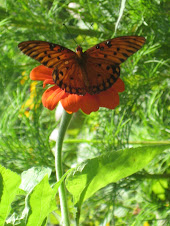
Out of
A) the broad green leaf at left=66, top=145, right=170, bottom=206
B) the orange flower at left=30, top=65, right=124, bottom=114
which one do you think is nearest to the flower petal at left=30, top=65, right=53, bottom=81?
the orange flower at left=30, top=65, right=124, bottom=114

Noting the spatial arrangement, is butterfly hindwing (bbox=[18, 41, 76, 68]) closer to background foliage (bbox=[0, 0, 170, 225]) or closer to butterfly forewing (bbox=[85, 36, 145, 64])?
butterfly forewing (bbox=[85, 36, 145, 64])

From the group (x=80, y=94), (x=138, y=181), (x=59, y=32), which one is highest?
(x=59, y=32)

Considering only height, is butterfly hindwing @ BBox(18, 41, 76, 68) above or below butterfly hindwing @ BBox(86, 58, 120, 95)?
above

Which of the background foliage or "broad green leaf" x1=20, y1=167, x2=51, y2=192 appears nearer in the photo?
"broad green leaf" x1=20, y1=167, x2=51, y2=192

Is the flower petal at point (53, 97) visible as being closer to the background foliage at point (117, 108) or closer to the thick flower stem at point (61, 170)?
the thick flower stem at point (61, 170)

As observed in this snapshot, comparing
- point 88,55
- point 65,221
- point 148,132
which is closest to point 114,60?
point 88,55

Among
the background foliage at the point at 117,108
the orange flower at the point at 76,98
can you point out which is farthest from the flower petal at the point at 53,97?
the background foliage at the point at 117,108

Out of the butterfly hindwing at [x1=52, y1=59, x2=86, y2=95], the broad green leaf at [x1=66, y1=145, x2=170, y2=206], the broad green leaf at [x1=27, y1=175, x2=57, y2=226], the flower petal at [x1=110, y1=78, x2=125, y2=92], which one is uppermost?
the butterfly hindwing at [x1=52, y1=59, x2=86, y2=95]

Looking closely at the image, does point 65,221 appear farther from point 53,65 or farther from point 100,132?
point 100,132
